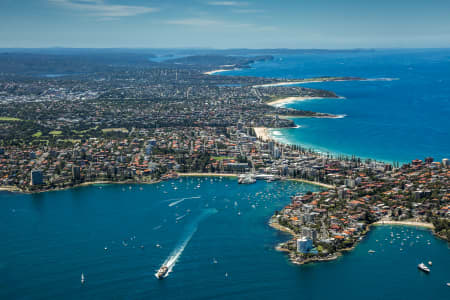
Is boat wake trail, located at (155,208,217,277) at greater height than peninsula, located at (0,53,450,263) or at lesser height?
lesser

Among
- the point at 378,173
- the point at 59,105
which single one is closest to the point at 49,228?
the point at 378,173

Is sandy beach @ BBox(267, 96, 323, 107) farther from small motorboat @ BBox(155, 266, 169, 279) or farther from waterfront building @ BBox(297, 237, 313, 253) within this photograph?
small motorboat @ BBox(155, 266, 169, 279)

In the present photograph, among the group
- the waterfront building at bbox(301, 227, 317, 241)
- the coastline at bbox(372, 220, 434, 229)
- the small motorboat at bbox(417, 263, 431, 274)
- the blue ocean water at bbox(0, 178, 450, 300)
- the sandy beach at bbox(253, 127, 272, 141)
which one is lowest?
the blue ocean water at bbox(0, 178, 450, 300)

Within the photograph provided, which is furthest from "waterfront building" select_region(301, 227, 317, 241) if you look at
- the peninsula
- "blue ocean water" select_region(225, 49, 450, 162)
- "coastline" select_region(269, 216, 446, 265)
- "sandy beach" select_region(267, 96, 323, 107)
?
"sandy beach" select_region(267, 96, 323, 107)

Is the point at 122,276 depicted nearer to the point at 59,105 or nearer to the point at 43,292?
the point at 43,292

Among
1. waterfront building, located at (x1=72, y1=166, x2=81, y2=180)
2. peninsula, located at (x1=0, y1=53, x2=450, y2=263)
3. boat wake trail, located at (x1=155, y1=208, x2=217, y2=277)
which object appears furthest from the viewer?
waterfront building, located at (x1=72, y1=166, x2=81, y2=180)

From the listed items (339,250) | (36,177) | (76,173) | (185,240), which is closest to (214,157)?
(76,173)

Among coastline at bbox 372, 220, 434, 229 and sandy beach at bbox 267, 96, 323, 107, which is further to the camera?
sandy beach at bbox 267, 96, 323, 107
